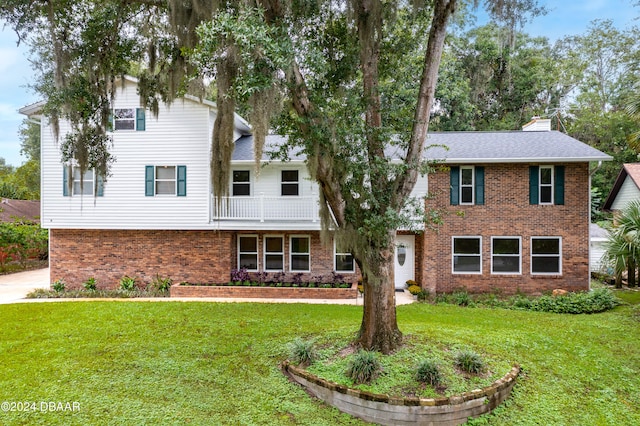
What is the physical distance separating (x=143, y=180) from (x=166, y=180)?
2.42 ft

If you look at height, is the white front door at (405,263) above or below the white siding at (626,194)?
below

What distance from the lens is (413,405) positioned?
4805 millimetres

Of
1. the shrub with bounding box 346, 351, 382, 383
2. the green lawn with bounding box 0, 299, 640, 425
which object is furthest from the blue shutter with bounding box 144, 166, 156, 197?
the shrub with bounding box 346, 351, 382, 383

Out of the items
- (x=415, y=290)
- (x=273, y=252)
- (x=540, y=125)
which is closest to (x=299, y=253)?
(x=273, y=252)

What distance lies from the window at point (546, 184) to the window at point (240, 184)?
9.13 metres

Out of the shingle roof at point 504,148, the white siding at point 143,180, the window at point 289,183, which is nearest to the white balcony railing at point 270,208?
the window at point 289,183

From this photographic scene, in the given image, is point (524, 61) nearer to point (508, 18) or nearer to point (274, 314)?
point (508, 18)

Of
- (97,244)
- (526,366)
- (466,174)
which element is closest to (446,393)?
(526,366)

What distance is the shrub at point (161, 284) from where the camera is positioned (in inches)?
500

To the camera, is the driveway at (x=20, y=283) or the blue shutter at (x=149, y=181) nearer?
the driveway at (x=20, y=283)

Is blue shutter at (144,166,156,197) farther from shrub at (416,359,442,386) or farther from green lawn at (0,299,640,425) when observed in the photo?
shrub at (416,359,442,386)

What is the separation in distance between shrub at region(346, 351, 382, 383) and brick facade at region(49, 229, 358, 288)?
736 centimetres

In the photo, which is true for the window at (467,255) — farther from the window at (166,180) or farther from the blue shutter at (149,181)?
the blue shutter at (149,181)

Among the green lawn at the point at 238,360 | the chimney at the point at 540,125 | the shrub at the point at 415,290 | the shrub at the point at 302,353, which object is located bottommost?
the green lawn at the point at 238,360
